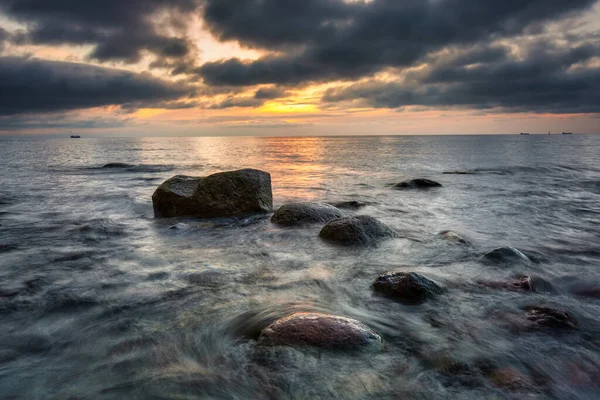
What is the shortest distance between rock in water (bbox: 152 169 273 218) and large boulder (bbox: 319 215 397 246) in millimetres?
3160

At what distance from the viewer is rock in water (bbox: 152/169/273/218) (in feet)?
33.9

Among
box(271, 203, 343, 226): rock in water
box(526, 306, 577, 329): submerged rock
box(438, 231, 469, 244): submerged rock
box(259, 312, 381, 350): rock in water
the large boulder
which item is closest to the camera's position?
box(259, 312, 381, 350): rock in water

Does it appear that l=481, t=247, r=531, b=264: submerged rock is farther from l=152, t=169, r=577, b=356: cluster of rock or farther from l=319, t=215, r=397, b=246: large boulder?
l=319, t=215, r=397, b=246: large boulder

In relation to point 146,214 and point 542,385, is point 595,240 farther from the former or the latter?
point 146,214

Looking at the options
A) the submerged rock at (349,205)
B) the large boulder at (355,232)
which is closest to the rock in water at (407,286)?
the large boulder at (355,232)

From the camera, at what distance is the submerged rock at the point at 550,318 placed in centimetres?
428

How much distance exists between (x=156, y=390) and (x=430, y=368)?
2.44 metres

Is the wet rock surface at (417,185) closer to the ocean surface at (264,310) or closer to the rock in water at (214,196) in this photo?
the ocean surface at (264,310)

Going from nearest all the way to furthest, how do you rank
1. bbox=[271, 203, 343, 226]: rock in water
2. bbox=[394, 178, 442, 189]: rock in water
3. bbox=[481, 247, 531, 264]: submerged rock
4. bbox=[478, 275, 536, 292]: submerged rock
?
bbox=[478, 275, 536, 292]: submerged rock < bbox=[481, 247, 531, 264]: submerged rock < bbox=[271, 203, 343, 226]: rock in water < bbox=[394, 178, 442, 189]: rock in water

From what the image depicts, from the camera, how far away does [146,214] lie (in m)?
11.2

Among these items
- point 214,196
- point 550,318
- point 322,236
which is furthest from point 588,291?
point 214,196

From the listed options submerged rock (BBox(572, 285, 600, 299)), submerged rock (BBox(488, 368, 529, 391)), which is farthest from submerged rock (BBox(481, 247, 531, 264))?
submerged rock (BBox(488, 368, 529, 391))

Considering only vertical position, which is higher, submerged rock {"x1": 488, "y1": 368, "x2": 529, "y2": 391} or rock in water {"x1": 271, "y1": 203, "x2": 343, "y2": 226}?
rock in water {"x1": 271, "y1": 203, "x2": 343, "y2": 226}

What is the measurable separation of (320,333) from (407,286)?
181cm
